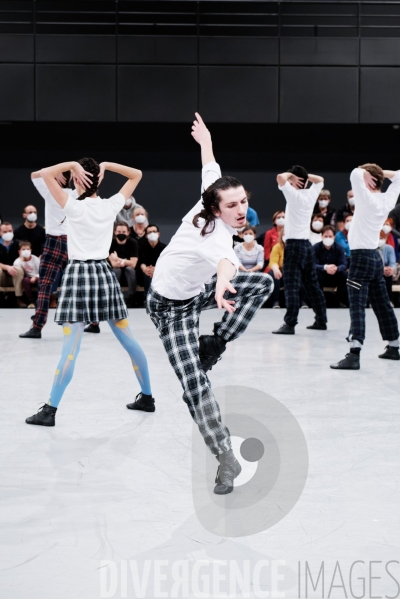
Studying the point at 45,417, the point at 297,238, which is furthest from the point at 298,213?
the point at 45,417

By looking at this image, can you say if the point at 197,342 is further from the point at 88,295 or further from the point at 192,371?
the point at 88,295

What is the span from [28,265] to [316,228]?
4305 mm

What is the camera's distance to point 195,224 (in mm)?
3133

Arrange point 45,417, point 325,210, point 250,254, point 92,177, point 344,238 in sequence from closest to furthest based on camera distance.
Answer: point 45,417 → point 92,177 → point 250,254 → point 344,238 → point 325,210

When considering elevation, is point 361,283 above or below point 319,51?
below

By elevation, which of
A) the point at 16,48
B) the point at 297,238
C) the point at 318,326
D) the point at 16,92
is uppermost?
the point at 16,48

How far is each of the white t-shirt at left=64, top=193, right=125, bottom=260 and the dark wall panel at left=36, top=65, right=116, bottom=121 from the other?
9.13m

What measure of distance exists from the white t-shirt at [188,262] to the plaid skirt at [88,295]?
109 cm

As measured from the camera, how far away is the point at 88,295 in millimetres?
4379

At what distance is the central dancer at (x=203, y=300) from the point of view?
3.12 meters

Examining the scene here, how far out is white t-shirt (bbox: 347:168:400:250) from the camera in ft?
19.5

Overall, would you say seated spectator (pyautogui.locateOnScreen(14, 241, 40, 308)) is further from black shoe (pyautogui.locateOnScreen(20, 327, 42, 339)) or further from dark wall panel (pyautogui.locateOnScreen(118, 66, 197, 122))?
dark wall panel (pyautogui.locateOnScreen(118, 66, 197, 122))

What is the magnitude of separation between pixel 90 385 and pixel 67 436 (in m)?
1.31

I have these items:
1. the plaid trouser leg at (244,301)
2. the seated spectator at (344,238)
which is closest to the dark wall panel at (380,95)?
the seated spectator at (344,238)
